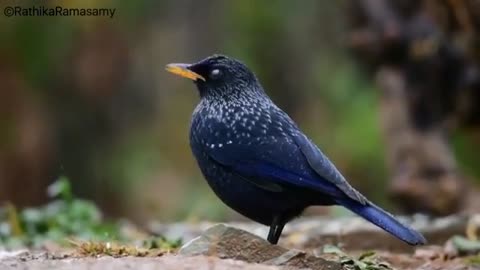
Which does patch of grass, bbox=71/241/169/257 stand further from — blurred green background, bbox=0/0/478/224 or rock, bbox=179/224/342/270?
blurred green background, bbox=0/0/478/224

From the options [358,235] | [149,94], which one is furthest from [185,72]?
[149,94]

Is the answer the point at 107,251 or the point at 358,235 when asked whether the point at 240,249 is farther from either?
the point at 358,235

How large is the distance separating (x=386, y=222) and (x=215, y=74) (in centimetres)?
130

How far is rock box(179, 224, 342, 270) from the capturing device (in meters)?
4.73

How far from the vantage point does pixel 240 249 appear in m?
4.77

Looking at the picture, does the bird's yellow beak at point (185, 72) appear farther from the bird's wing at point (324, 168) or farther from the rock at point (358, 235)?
the rock at point (358, 235)

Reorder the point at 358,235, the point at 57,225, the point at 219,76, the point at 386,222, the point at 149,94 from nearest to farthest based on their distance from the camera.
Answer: the point at 386,222 → the point at 219,76 → the point at 358,235 → the point at 57,225 → the point at 149,94

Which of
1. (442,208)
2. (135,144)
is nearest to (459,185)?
(442,208)

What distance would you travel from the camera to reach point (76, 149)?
14.5 meters

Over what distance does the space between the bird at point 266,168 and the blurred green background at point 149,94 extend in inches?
314

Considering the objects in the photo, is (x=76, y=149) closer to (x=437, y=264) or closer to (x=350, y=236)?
(x=350, y=236)

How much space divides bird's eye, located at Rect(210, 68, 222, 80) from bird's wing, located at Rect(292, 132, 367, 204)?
659 mm

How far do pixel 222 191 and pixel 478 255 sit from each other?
1.60 m

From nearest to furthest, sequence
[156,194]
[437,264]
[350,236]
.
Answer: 1. [437,264]
2. [350,236]
3. [156,194]
